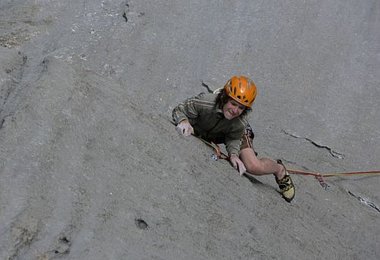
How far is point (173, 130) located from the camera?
3.85 metres

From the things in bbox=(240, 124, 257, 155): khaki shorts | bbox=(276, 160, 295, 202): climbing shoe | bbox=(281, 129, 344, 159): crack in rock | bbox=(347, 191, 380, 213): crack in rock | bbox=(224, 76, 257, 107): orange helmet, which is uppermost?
bbox=(224, 76, 257, 107): orange helmet

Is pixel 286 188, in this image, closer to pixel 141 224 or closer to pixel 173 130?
pixel 173 130

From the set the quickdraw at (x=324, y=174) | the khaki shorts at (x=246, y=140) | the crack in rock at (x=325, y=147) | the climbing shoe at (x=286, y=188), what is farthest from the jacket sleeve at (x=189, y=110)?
the crack in rock at (x=325, y=147)

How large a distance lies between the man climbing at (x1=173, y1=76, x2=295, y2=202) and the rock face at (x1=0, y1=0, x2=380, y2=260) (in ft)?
0.45

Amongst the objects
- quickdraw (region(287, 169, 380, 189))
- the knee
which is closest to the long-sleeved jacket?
the knee

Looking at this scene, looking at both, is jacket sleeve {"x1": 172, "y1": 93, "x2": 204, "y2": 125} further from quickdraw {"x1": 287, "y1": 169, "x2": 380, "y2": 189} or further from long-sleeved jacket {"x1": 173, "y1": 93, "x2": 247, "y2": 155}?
quickdraw {"x1": 287, "y1": 169, "x2": 380, "y2": 189}

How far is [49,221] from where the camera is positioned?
9.16 ft

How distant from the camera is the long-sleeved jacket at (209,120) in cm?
402

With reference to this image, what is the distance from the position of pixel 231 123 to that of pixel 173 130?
493 millimetres

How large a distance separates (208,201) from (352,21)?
13.9ft

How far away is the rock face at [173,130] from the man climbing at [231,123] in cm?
14

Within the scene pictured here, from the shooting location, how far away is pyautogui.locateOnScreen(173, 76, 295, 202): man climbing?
12.6ft

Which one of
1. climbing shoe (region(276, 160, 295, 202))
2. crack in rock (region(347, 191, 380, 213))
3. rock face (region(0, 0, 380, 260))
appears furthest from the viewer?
crack in rock (region(347, 191, 380, 213))

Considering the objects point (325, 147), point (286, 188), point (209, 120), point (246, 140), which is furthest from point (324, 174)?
point (209, 120)
